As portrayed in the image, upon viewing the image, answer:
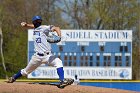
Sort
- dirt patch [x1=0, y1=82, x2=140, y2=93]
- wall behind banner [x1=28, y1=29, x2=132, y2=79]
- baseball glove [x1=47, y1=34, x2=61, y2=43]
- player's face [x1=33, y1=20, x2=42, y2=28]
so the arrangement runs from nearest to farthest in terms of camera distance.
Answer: dirt patch [x1=0, y1=82, x2=140, y2=93] → baseball glove [x1=47, y1=34, x2=61, y2=43] → player's face [x1=33, y1=20, x2=42, y2=28] → wall behind banner [x1=28, y1=29, x2=132, y2=79]

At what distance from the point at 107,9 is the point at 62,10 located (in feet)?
15.4

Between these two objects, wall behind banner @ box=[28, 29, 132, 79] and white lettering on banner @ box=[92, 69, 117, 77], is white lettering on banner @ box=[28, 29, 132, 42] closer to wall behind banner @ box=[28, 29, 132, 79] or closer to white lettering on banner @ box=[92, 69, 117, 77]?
wall behind banner @ box=[28, 29, 132, 79]

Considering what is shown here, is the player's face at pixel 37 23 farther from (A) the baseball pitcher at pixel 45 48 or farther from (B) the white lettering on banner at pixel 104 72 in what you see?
(B) the white lettering on banner at pixel 104 72

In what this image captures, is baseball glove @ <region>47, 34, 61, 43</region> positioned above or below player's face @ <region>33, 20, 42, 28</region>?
below

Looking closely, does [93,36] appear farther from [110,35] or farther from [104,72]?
[104,72]

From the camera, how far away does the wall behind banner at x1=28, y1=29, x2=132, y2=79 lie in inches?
999

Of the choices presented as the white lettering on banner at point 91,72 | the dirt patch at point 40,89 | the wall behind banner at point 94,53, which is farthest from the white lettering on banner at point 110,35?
the dirt patch at point 40,89

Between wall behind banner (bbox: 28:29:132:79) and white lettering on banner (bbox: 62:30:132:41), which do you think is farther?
white lettering on banner (bbox: 62:30:132:41)

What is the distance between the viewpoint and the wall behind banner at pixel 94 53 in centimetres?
2538

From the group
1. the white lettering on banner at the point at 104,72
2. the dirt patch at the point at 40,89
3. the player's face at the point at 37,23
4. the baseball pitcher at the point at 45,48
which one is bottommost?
the white lettering on banner at the point at 104,72

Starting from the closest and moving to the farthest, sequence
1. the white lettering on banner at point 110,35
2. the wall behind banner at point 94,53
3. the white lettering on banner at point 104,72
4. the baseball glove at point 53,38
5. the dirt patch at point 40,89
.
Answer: the dirt patch at point 40,89 → the baseball glove at point 53,38 → the wall behind banner at point 94,53 → the white lettering on banner at point 110,35 → the white lettering on banner at point 104,72

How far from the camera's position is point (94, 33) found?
25703 mm

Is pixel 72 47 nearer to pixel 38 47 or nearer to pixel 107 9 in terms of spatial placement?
pixel 107 9

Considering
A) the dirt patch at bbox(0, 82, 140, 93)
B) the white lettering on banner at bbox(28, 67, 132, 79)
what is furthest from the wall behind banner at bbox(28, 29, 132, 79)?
the dirt patch at bbox(0, 82, 140, 93)
